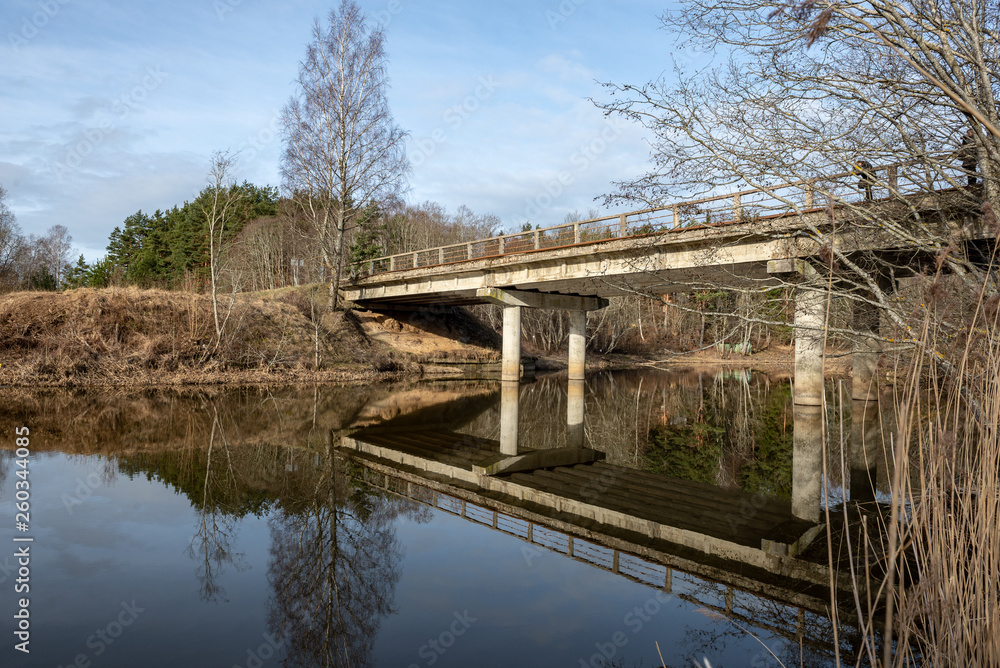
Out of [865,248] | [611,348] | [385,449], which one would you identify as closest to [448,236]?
[611,348]

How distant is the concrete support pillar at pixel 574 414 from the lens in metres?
12.3

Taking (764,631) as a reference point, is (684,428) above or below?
below

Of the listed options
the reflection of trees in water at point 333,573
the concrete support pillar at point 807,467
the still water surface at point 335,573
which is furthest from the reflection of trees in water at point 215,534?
the concrete support pillar at point 807,467

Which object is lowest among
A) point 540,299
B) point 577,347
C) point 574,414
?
point 574,414

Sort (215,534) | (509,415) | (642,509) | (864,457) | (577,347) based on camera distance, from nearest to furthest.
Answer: (215,534)
(642,509)
(864,457)
(509,415)
(577,347)

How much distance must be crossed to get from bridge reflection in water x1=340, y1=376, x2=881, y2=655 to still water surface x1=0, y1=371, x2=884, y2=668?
0.05 meters

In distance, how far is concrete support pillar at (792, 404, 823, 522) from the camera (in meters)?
7.26

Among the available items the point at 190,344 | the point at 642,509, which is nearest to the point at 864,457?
the point at 642,509

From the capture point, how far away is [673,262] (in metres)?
19.1

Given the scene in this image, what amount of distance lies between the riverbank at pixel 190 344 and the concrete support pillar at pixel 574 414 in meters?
2.52

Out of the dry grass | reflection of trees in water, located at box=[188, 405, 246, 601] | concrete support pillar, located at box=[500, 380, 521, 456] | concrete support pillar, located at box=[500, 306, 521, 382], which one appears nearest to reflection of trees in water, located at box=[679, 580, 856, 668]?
reflection of trees in water, located at box=[188, 405, 246, 601]

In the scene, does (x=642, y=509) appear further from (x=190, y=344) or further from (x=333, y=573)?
(x=190, y=344)

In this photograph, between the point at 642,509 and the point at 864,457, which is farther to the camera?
the point at 864,457

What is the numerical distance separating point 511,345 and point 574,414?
10.9m
